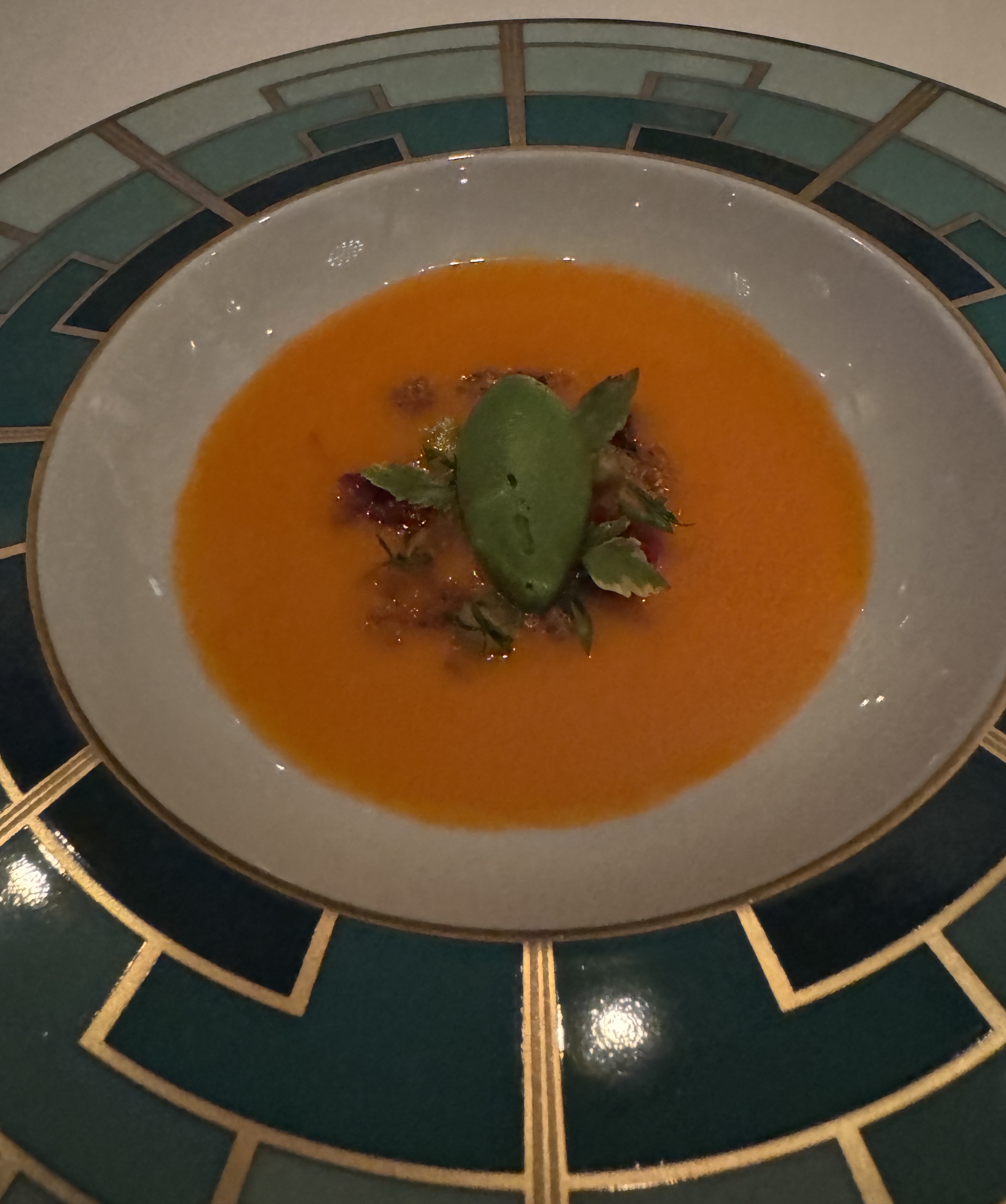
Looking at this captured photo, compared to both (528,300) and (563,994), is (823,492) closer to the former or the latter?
(528,300)

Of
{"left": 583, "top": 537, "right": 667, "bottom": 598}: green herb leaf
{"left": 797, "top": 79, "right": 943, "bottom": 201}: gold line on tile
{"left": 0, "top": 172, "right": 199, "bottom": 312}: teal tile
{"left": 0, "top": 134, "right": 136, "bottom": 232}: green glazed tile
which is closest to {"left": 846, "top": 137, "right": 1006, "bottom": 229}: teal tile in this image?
{"left": 797, "top": 79, "right": 943, "bottom": 201}: gold line on tile

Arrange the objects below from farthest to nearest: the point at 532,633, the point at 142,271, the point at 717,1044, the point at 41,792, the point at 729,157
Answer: the point at 729,157 → the point at 142,271 → the point at 532,633 → the point at 41,792 → the point at 717,1044

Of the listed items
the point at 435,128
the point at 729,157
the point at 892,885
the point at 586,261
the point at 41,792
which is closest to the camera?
the point at 892,885

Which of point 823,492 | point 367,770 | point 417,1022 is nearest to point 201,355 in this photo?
point 367,770

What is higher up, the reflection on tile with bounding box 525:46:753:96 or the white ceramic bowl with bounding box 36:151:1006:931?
the reflection on tile with bounding box 525:46:753:96

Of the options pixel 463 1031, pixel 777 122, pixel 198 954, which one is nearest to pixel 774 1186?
pixel 463 1031

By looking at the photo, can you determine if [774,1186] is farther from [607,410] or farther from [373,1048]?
[607,410]

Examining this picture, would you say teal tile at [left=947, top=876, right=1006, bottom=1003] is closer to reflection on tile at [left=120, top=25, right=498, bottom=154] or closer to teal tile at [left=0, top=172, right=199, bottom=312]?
teal tile at [left=0, top=172, right=199, bottom=312]
